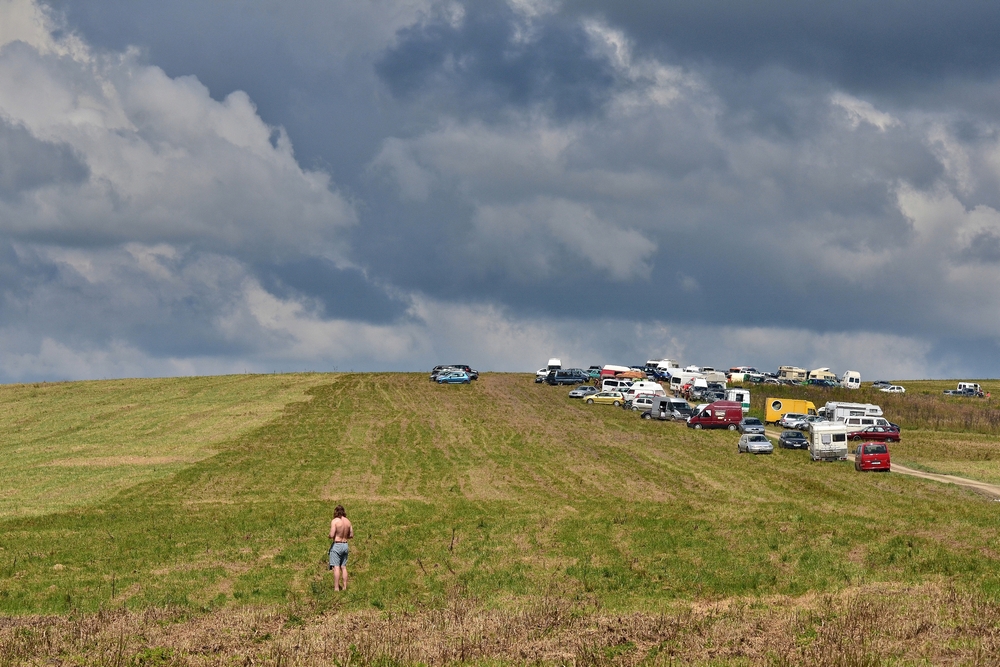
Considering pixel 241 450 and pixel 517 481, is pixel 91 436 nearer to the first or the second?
pixel 241 450

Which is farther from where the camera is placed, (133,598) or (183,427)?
(183,427)

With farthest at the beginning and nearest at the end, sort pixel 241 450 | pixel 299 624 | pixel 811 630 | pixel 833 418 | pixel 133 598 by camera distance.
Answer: pixel 833 418 → pixel 241 450 → pixel 133 598 → pixel 299 624 → pixel 811 630

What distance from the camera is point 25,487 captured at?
51.2m

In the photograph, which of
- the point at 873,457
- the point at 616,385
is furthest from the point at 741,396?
the point at 873,457

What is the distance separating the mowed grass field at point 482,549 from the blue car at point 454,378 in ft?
129

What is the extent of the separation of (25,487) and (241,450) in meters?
15.1

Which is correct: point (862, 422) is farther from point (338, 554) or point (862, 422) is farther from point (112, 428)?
point (338, 554)

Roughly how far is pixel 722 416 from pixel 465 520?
4463 cm

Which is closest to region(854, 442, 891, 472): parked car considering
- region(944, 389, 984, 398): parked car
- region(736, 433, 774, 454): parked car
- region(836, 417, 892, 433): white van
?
region(736, 433, 774, 454): parked car

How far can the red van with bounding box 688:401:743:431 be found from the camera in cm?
7938

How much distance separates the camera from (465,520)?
39438mm

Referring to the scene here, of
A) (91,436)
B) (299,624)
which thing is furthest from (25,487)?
(299,624)

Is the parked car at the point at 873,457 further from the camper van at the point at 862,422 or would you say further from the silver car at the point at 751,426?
the camper van at the point at 862,422

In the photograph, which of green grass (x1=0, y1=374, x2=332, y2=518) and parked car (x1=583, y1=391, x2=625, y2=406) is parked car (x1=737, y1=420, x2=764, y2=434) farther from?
green grass (x1=0, y1=374, x2=332, y2=518)
